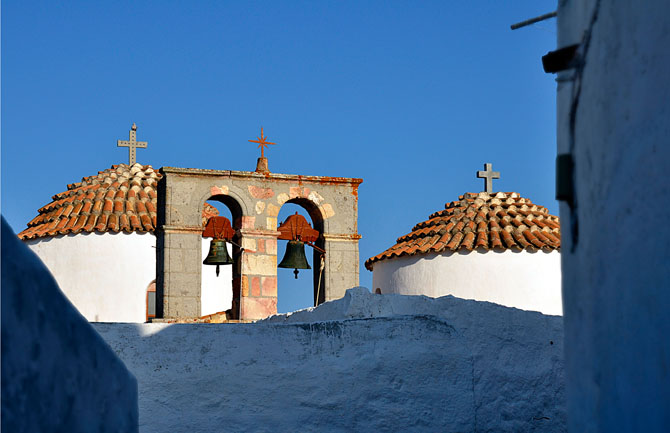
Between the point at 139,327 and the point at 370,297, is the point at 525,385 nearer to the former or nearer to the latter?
the point at 370,297

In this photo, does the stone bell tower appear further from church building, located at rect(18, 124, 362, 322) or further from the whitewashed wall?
the whitewashed wall

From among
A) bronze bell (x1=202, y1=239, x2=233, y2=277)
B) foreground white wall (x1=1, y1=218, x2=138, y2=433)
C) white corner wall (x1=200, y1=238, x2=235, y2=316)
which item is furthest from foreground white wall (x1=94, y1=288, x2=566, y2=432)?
white corner wall (x1=200, y1=238, x2=235, y2=316)

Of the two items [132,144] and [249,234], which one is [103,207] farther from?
[249,234]

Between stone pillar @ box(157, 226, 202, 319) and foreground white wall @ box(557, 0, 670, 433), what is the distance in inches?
172

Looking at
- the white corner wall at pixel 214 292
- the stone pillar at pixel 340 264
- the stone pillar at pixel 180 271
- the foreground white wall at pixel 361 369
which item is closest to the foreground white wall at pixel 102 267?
the white corner wall at pixel 214 292

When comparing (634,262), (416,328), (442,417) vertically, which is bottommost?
(442,417)

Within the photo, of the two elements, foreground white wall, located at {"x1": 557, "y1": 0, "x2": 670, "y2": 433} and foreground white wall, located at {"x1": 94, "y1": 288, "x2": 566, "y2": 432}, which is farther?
foreground white wall, located at {"x1": 94, "y1": 288, "x2": 566, "y2": 432}

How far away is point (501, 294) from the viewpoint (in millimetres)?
13438

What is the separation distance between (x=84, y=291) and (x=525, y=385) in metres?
9.86

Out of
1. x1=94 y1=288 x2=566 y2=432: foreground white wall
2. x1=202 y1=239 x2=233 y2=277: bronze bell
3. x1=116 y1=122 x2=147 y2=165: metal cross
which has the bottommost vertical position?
x1=94 y1=288 x2=566 y2=432: foreground white wall

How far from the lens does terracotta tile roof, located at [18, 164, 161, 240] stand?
13.8m

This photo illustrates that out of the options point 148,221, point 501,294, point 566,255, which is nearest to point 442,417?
point 566,255

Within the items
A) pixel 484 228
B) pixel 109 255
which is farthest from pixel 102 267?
pixel 484 228

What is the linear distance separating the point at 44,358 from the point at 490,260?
11.9 meters
